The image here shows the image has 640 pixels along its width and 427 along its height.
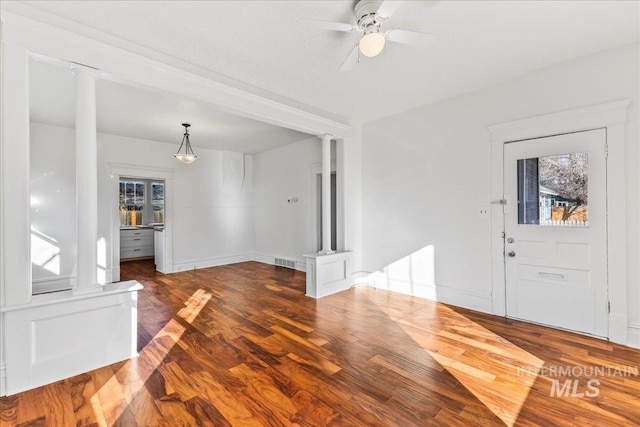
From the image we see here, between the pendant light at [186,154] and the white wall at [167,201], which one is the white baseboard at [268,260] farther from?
the pendant light at [186,154]

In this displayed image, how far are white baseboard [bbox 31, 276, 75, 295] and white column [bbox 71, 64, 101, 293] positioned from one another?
12.3 ft

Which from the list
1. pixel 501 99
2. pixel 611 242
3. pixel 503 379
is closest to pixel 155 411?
pixel 503 379

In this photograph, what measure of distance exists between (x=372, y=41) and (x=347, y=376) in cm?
264

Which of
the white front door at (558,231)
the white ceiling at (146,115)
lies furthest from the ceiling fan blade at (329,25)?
the white front door at (558,231)

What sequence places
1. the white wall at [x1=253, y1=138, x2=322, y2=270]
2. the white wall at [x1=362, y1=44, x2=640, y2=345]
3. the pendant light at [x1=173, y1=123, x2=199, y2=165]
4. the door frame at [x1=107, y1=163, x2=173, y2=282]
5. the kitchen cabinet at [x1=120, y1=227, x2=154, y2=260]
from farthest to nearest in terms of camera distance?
the kitchen cabinet at [x1=120, y1=227, x2=154, y2=260] → the white wall at [x1=253, y1=138, x2=322, y2=270] → the door frame at [x1=107, y1=163, x2=173, y2=282] → the pendant light at [x1=173, y1=123, x2=199, y2=165] → the white wall at [x1=362, y1=44, x2=640, y2=345]

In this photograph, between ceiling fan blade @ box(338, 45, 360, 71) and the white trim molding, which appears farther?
ceiling fan blade @ box(338, 45, 360, 71)

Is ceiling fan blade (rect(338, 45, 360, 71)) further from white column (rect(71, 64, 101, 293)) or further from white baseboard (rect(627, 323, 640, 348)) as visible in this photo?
white baseboard (rect(627, 323, 640, 348))

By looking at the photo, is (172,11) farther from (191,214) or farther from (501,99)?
(191,214)

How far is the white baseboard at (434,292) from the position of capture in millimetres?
3791

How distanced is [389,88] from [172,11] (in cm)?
256

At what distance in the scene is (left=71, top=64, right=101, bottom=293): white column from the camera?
95.5 inches

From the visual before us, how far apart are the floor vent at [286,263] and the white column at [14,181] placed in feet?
15.6

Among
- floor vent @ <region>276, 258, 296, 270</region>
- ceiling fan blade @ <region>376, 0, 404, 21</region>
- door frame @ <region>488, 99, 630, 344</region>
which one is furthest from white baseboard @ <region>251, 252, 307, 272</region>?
ceiling fan blade @ <region>376, 0, 404, 21</region>

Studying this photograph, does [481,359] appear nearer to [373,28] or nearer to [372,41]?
[372,41]
